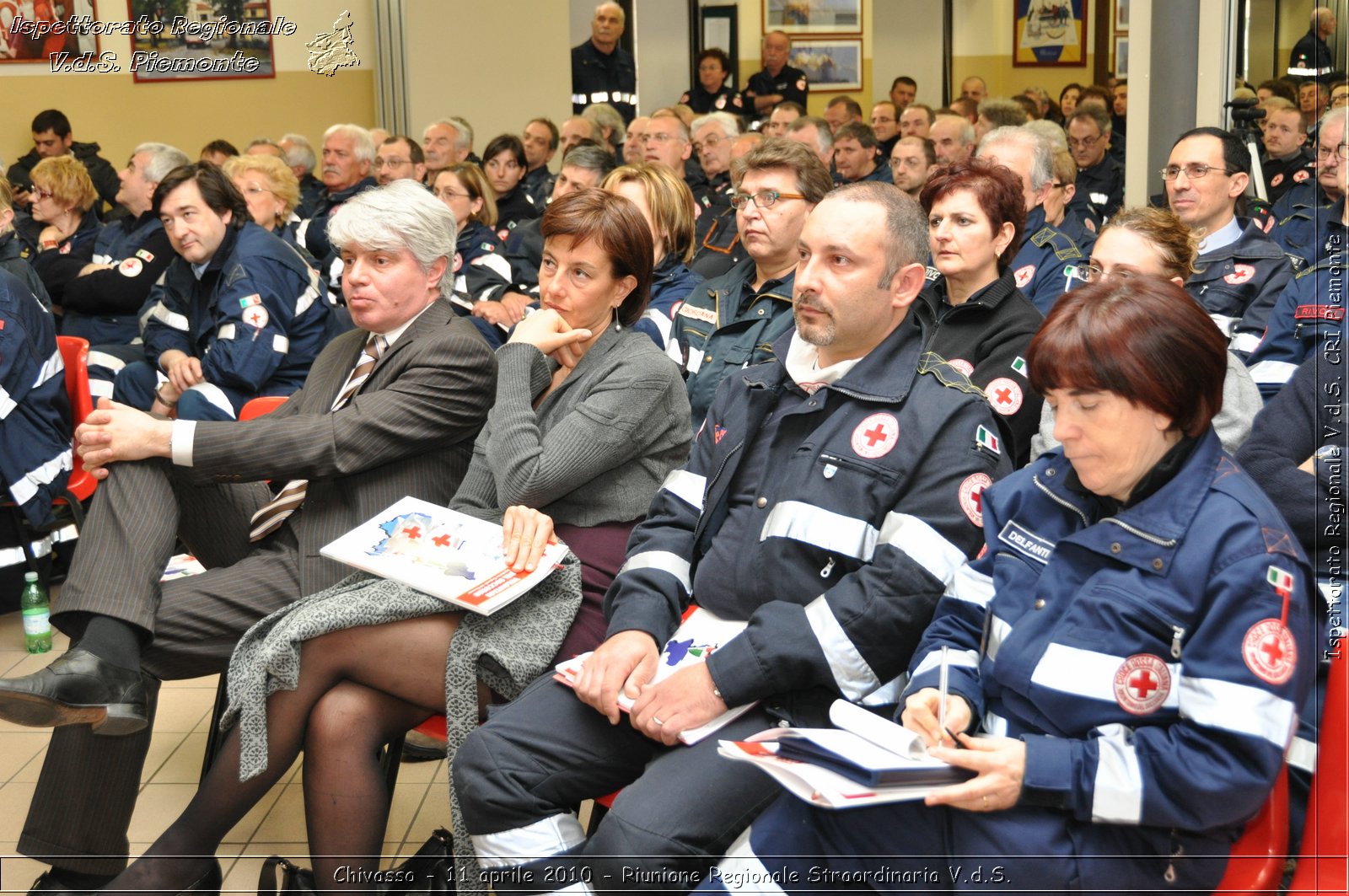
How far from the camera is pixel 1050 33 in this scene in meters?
15.1

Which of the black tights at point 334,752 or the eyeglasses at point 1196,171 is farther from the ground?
the eyeglasses at point 1196,171

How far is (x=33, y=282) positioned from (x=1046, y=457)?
12.6 feet

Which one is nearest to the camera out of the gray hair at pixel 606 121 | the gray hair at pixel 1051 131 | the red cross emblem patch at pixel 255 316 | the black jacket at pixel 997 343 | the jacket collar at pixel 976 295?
the black jacket at pixel 997 343

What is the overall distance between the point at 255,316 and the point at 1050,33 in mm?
13277

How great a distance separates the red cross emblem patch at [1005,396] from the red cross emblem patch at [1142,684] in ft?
4.09

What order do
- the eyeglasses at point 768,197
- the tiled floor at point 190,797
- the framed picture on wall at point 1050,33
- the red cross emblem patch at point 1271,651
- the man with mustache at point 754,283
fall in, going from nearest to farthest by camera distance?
the red cross emblem patch at point 1271,651 → the tiled floor at point 190,797 → the man with mustache at point 754,283 → the eyeglasses at point 768,197 → the framed picture on wall at point 1050,33

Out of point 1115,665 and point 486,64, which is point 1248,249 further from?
point 486,64

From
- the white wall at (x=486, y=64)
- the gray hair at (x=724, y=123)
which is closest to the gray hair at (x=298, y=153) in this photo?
the white wall at (x=486, y=64)

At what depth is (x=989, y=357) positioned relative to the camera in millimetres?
2912

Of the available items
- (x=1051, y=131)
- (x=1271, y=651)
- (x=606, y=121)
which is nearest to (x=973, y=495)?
(x=1271, y=651)

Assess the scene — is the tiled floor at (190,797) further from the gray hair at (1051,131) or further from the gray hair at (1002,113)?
the gray hair at (1002,113)

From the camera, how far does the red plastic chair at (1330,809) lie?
155cm

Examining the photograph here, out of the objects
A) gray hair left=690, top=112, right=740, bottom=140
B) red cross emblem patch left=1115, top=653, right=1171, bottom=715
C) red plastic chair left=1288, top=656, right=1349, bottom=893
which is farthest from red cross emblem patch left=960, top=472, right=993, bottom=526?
gray hair left=690, top=112, right=740, bottom=140

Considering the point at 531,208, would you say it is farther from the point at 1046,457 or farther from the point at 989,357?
the point at 1046,457
